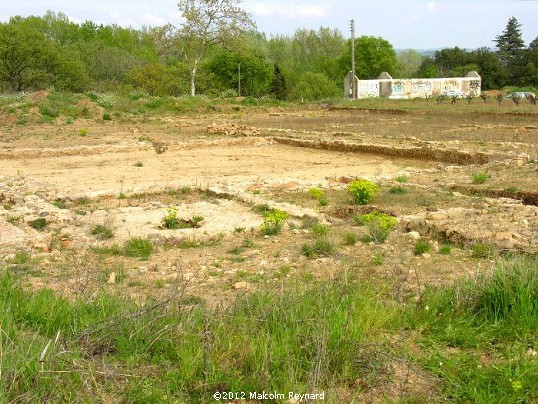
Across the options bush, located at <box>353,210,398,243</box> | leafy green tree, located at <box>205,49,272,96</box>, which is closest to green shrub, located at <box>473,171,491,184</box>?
bush, located at <box>353,210,398,243</box>

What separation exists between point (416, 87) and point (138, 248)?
47741mm

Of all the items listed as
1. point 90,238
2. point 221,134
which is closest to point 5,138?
point 221,134

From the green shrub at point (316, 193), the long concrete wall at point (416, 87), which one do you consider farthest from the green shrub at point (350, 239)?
the long concrete wall at point (416, 87)

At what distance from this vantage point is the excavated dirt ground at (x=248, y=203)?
20.7 ft

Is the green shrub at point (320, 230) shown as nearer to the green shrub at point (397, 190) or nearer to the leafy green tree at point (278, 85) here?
the green shrub at point (397, 190)

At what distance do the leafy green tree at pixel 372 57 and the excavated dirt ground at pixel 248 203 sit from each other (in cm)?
4522

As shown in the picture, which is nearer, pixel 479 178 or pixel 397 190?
pixel 397 190

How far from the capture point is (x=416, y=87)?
51.4 metres

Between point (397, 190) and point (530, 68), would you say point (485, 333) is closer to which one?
point (397, 190)

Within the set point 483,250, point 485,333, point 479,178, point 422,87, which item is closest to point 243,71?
point 422,87

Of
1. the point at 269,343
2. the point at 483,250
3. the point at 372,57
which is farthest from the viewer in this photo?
the point at 372,57

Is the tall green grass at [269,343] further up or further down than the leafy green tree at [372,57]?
further down

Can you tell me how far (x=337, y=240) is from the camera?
24.5ft

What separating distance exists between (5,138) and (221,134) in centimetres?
783
